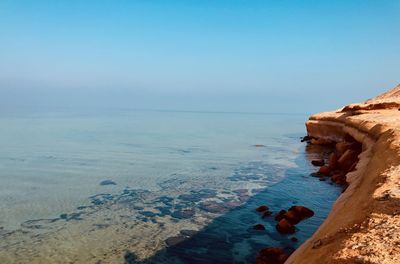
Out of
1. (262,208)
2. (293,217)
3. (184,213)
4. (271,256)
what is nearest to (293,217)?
(293,217)

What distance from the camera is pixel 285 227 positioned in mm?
12562

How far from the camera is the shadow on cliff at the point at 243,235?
10.8 meters

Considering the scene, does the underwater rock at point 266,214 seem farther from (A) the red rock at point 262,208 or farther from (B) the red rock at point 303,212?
(B) the red rock at point 303,212

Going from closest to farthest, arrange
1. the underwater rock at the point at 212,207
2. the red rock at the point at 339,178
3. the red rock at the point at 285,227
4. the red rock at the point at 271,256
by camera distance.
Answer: the red rock at the point at 271,256 < the red rock at the point at 285,227 < the underwater rock at the point at 212,207 < the red rock at the point at 339,178

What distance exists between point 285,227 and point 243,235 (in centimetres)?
166

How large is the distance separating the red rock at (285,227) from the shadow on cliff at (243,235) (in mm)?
193

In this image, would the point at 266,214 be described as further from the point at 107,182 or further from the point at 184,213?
the point at 107,182

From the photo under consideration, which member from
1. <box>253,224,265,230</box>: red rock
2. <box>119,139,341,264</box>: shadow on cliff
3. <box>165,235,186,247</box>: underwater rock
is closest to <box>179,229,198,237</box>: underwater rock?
<box>119,139,341,264</box>: shadow on cliff

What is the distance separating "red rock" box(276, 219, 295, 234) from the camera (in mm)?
12484

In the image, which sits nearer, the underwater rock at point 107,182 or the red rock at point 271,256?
the red rock at point 271,256

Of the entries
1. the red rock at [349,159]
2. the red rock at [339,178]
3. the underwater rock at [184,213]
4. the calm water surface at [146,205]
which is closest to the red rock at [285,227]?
the calm water surface at [146,205]

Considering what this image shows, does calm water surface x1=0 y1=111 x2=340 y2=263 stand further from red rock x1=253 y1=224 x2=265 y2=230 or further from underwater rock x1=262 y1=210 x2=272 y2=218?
underwater rock x1=262 y1=210 x2=272 y2=218

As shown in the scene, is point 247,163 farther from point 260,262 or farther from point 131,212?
point 260,262

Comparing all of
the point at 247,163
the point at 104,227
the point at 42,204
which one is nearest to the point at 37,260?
the point at 104,227
